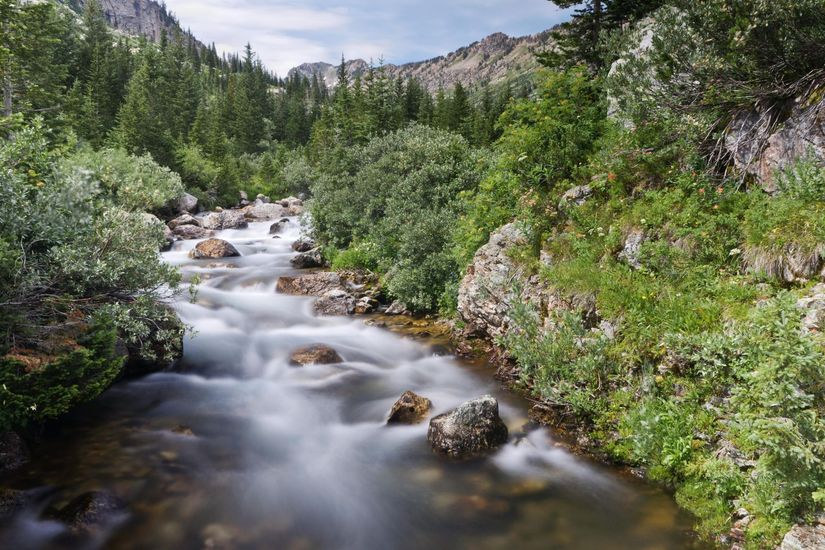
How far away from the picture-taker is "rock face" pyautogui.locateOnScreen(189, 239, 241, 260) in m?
24.9

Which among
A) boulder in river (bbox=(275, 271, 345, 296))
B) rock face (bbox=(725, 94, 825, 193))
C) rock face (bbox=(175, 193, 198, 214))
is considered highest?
rock face (bbox=(725, 94, 825, 193))

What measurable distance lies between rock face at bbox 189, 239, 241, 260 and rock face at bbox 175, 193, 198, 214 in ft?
43.0

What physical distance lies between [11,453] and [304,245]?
19937mm

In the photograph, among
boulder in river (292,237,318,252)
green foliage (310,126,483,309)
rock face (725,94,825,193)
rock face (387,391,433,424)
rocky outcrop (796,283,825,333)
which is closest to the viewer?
rocky outcrop (796,283,825,333)

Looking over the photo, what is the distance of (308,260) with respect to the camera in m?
23.2

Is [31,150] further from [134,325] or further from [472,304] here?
[472,304]

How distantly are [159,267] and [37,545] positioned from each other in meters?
4.86

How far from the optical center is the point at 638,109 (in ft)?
32.8

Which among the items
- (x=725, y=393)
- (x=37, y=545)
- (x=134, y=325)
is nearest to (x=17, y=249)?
(x=134, y=325)

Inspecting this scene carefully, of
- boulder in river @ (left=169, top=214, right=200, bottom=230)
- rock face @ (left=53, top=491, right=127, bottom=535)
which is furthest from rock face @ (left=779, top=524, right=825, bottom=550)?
boulder in river @ (left=169, top=214, right=200, bottom=230)

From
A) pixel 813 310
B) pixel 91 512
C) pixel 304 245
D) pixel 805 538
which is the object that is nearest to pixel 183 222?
pixel 304 245

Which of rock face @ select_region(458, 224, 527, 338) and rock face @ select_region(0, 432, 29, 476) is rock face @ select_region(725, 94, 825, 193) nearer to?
rock face @ select_region(458, 224, 527, 338)

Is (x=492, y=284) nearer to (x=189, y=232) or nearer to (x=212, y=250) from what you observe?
(x=212, y=250)

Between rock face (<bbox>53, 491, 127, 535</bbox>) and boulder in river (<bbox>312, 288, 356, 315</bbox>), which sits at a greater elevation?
boulder in river (<bbox>312, 288, 356, 315</bbox>)
